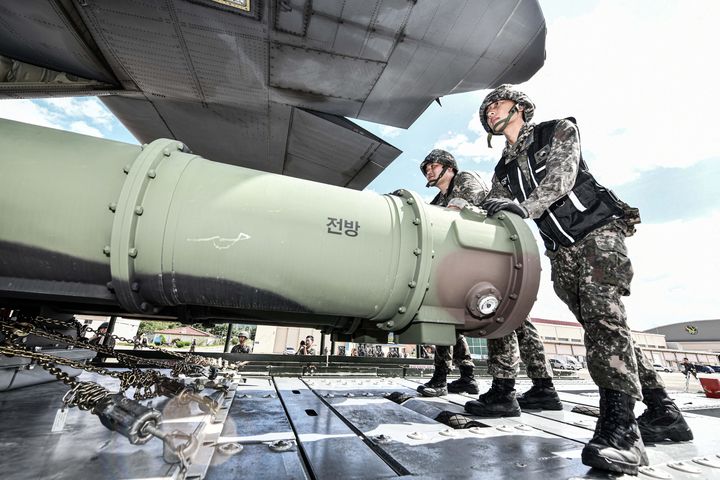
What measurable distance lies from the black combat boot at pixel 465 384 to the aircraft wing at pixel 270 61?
259cm

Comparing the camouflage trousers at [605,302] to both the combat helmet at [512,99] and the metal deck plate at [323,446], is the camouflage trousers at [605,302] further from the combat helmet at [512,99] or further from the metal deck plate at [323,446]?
the combat helmet at [512,99]

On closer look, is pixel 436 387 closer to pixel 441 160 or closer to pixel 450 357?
pixel 450 357

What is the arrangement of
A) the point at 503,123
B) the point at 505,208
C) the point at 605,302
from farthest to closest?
the point at 503,123 < the point at 505,208 < the point at 605,302

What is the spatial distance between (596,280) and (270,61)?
3186 millimetres

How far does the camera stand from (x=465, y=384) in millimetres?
3203

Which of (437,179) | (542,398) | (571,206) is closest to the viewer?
(571,206)

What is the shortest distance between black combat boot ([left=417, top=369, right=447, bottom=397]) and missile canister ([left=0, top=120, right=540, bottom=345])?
149 cm

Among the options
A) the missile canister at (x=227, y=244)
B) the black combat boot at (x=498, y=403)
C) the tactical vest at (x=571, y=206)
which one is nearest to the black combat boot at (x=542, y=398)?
the black combat boot at (x=498, y=403)

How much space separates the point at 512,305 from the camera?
5.33 feet

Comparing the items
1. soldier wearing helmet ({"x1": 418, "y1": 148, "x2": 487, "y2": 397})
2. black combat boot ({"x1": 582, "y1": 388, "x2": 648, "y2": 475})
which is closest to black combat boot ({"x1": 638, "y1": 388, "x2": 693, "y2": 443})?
black combat boot ({"x1": 582, "y1": 388, "x2": 648, "y2": 475})

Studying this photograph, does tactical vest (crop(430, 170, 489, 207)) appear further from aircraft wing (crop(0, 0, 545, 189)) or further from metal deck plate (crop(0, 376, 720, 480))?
metal deck plate (crop(0, 376, 720, 480))

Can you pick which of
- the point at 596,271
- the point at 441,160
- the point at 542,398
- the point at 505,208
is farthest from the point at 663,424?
the point at 441,160

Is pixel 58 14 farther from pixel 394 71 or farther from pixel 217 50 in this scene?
pixel 394 71

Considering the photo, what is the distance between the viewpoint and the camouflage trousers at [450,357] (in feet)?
10.5
